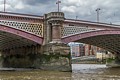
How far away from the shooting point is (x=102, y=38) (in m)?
57.8

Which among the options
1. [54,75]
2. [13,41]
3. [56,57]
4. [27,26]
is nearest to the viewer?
[54,75]

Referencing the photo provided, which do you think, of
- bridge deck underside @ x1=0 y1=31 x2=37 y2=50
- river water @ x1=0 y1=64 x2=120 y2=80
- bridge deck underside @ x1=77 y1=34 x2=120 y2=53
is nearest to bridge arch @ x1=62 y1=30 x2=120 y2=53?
bridge deck underside @ x1=77 y1=34 x2=120 y2=53

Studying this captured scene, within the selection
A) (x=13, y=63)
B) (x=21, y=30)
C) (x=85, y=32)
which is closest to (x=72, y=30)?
(x=85, y=32)

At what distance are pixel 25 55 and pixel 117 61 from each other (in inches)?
1106

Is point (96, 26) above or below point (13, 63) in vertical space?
above

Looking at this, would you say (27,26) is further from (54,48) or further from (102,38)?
(102,38)

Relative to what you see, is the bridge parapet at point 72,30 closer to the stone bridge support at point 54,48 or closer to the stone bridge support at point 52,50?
the stone bridge support at point 54,48

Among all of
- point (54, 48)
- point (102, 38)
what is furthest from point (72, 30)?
point (102, 38)

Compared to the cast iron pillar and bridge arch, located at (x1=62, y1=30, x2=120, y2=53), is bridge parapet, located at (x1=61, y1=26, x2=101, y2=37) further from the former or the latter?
the cast iron pillar

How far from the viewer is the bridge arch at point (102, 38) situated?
49125 millimetres

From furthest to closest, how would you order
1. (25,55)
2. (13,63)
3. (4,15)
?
(13,63), (25,55), (4,15)

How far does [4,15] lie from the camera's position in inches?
1672

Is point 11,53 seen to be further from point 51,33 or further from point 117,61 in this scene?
point 117,61

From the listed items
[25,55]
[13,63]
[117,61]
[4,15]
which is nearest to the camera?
[4,15]
